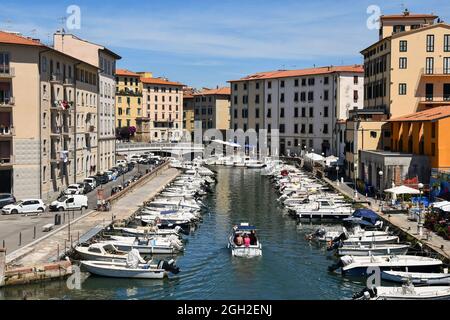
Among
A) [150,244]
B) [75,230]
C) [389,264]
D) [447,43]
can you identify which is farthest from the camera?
[447,43]

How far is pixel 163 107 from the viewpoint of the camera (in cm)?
15038

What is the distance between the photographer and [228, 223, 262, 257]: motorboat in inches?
1462

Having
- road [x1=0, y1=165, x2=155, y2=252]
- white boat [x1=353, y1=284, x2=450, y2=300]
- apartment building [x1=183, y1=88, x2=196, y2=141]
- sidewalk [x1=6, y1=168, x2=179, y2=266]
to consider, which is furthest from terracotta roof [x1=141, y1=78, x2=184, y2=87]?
white boat [x1=353, y1=284, x2=450, y2=300]

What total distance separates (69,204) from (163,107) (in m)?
101

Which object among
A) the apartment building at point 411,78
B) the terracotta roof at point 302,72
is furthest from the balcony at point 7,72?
the terracotta roof at point 302,72

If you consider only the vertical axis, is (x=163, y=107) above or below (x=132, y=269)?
above

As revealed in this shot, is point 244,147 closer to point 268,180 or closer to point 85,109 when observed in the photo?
point 268,180

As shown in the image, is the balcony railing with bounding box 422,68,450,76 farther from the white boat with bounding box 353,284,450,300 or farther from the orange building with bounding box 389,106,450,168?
the white boat with bounding box 353,284,450,300

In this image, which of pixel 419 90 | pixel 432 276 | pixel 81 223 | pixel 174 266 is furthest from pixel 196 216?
pixel 419 90

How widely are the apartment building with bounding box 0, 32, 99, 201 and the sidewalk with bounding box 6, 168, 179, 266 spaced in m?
7.37

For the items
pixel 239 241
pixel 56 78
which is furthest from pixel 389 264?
pixel 56 78

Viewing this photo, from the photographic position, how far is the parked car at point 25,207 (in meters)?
48.0

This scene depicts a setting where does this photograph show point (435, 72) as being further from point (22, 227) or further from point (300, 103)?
point (22, 227)

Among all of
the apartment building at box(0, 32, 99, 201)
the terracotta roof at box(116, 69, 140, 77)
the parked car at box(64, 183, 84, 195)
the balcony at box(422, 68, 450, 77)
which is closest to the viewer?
the apartment building at box(0, 32, 99, 201)
